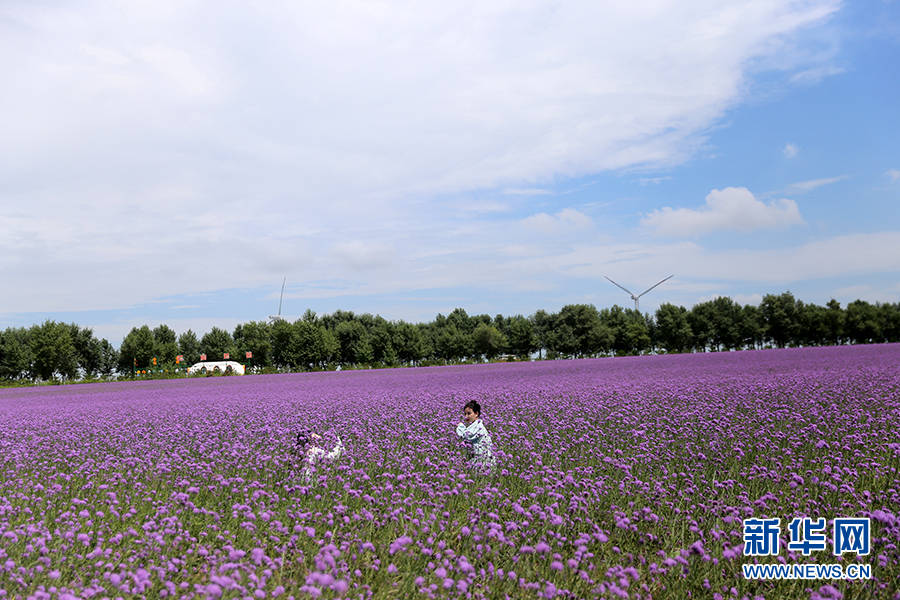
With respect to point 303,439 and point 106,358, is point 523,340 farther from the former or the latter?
point 303,439

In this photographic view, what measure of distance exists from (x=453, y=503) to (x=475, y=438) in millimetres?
1546

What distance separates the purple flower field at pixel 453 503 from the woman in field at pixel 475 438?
190 mm

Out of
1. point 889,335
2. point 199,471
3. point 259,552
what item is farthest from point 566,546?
point 889,335

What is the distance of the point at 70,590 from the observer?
142 inches

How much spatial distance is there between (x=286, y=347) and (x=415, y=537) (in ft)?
205

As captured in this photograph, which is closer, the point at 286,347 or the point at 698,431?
the point at 698,431

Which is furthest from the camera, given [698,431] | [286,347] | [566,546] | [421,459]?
[286,347]

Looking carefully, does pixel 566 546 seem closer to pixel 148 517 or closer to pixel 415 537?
pixel 415 537

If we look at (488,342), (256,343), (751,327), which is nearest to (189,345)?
(256,343)

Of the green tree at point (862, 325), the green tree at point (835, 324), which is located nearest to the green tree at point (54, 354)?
the green tree at point (835, 324)

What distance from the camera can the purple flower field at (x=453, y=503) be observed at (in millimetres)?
3668

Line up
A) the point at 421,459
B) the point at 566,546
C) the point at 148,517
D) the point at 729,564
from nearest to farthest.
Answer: the point at 729,564 → the point at 566,546 → the point at 148,517 → the point at 421,459

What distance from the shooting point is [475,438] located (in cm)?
673

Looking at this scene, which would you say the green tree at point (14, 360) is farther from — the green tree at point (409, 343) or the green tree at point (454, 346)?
the green tree at point (454, 346)
